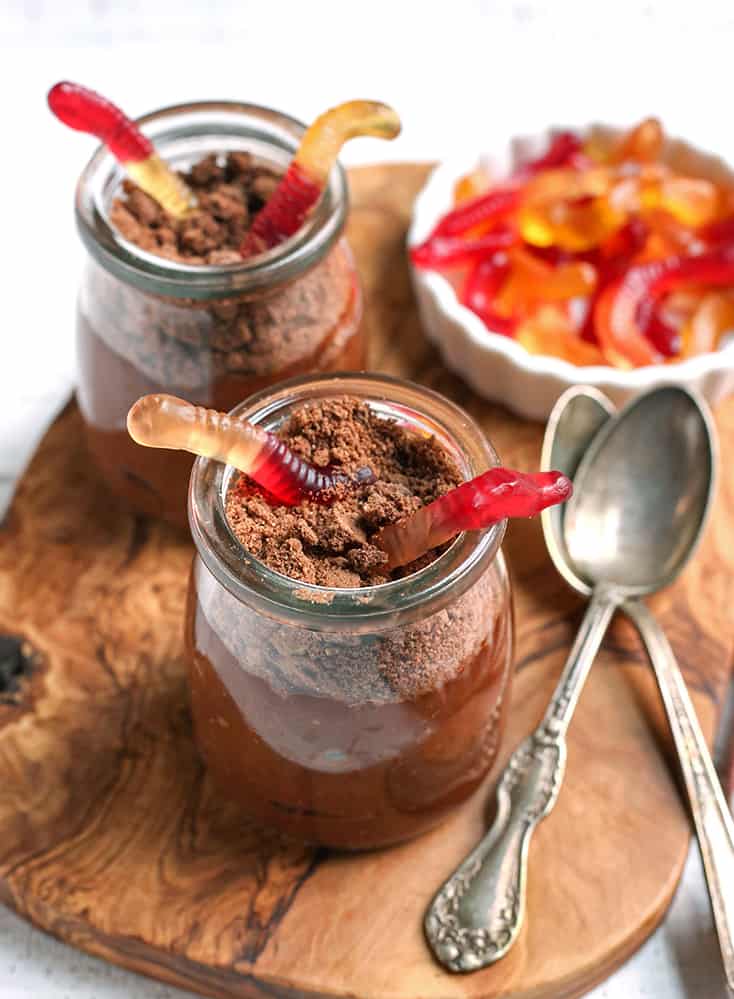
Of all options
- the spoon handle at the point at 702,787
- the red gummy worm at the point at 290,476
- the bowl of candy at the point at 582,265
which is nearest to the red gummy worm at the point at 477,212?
the bowl of candy at the point at 582,265

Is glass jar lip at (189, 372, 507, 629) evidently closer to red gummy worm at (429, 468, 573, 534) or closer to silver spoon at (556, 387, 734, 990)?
red gummy worm at (429, 468, 573, 534)

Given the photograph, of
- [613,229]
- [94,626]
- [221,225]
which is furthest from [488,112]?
[94,626]

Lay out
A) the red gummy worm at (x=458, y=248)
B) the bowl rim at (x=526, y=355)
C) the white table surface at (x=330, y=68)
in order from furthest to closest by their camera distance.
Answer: the white table surface at (x=330, y=68) < the red gummy worm at (x=458, y=248) < the bowl rim at (x=526, y=355)

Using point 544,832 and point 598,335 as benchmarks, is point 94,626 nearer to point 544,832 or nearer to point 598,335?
point 544,832

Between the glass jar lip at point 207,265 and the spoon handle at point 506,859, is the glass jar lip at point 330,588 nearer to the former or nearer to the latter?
the glass jar lip at point 207,265

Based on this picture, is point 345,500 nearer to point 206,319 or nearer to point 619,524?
point 206,319
